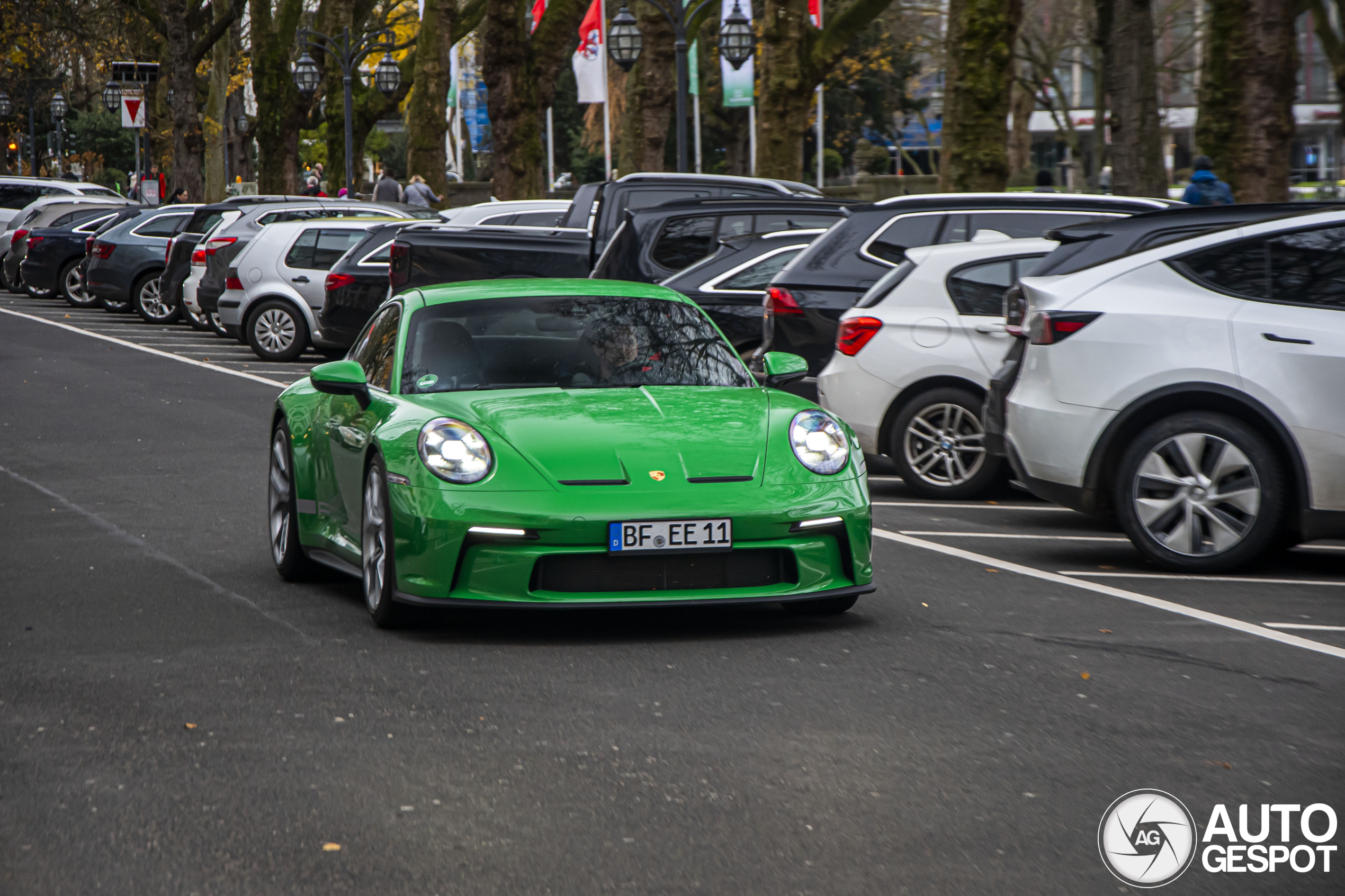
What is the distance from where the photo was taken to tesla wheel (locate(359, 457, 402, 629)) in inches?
265

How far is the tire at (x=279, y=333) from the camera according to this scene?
2253 centimetres

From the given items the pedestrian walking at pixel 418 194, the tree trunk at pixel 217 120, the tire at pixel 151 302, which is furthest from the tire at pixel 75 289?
the tree trunk at pixel 217 120

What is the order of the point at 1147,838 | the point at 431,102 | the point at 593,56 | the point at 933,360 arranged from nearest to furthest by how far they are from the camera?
1. the point at 1147,838
2. the point at 933,360
3. the point at 593,56
4. the point at 431,102

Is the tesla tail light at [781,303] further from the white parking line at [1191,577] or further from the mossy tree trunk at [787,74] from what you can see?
the mossy tree trunk at [787,74]

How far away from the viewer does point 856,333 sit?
36.7 ft

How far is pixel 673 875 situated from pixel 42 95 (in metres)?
78.2

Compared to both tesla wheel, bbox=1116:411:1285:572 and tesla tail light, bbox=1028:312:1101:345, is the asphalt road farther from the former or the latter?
tesla tail light, bbox=1028:312:1101:345

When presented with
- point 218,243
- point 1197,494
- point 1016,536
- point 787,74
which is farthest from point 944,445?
point 787,74

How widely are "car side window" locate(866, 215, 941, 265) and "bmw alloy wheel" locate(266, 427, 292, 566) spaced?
513 centimetres

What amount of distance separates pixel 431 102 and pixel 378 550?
3446 cm

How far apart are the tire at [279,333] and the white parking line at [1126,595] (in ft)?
46.2

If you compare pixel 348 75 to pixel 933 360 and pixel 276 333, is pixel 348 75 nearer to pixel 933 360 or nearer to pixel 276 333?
pixel 276 333

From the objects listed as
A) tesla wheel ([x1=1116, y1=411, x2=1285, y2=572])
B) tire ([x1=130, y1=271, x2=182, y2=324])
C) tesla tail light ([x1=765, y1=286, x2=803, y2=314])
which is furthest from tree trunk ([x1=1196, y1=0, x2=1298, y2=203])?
tire ([x1=130, y1=271, x2=182, y2=324])

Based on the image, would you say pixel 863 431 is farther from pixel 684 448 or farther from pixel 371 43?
pixel 371 43
